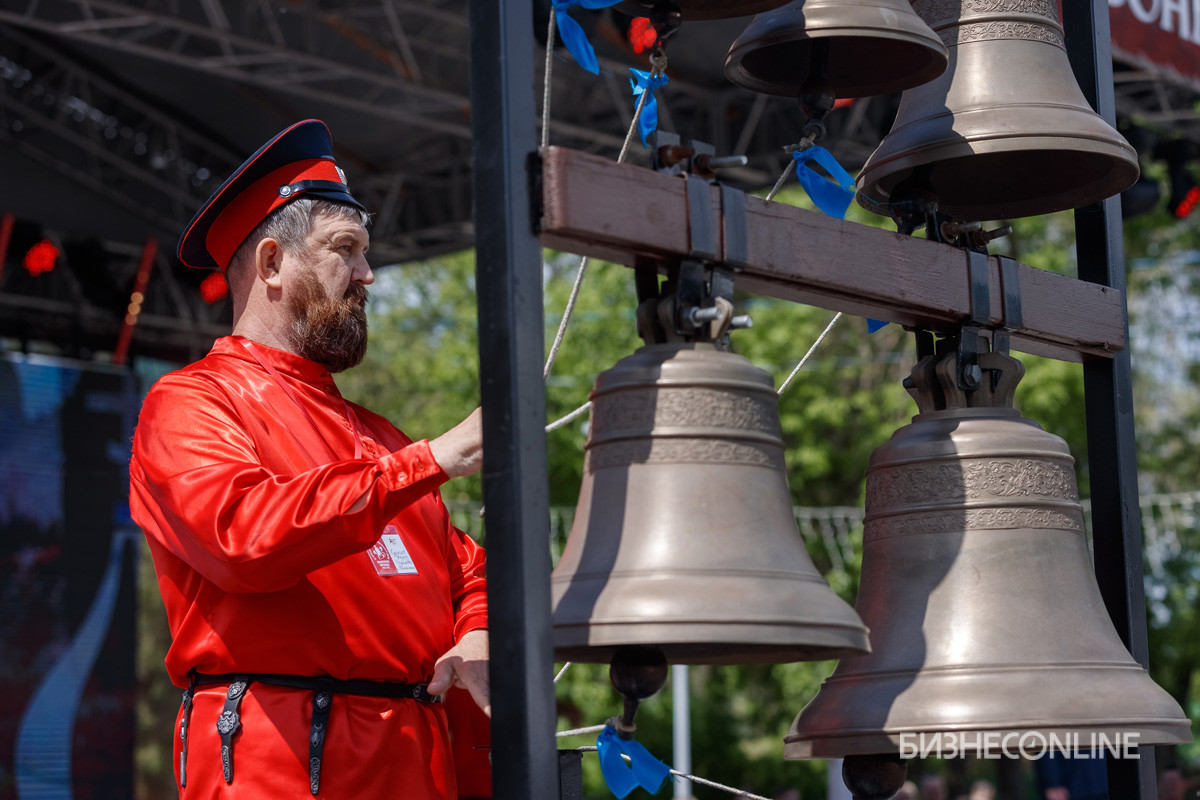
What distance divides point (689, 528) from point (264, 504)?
559mm

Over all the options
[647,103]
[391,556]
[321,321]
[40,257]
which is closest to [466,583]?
[391,556]

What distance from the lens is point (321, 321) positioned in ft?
7.95

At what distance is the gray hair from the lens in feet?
7.99

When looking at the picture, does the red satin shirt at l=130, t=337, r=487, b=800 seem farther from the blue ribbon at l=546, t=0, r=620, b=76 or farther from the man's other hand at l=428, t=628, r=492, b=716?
the blue ribbon at l=546, t=0, r=620, b=76

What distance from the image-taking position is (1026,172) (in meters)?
2.49

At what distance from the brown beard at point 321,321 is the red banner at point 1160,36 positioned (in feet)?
16.5

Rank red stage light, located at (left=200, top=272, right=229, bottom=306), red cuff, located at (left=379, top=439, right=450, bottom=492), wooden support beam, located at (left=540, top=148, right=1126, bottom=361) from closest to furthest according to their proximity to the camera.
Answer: wooden support beam, located at (left=540, top=148, right=1126, bottom=361)
red cuff, located at (left=379, top=439, right=450, bottom=492)
red stage light, located at (left=200, top=272, right=229, bottom=306)

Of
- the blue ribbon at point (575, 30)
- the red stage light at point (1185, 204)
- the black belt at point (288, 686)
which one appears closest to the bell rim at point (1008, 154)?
the blue ribbon at point (575, 30)

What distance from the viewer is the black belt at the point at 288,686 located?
208cm

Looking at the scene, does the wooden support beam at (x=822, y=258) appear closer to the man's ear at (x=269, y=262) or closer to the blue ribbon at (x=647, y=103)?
the blue ribbon at (x=647, y=103)

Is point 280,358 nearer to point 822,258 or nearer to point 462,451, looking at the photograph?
point 462,451

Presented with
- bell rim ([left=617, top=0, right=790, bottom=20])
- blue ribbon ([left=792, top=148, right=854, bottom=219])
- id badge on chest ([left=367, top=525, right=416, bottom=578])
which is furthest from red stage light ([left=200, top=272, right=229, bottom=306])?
bell rim ([left=617, top=0, right=790, bottom=20])

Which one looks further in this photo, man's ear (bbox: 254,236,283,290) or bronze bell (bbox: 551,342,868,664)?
man's ear (bbox: 254,236,283,290)

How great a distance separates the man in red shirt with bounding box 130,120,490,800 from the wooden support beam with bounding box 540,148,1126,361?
31cm
